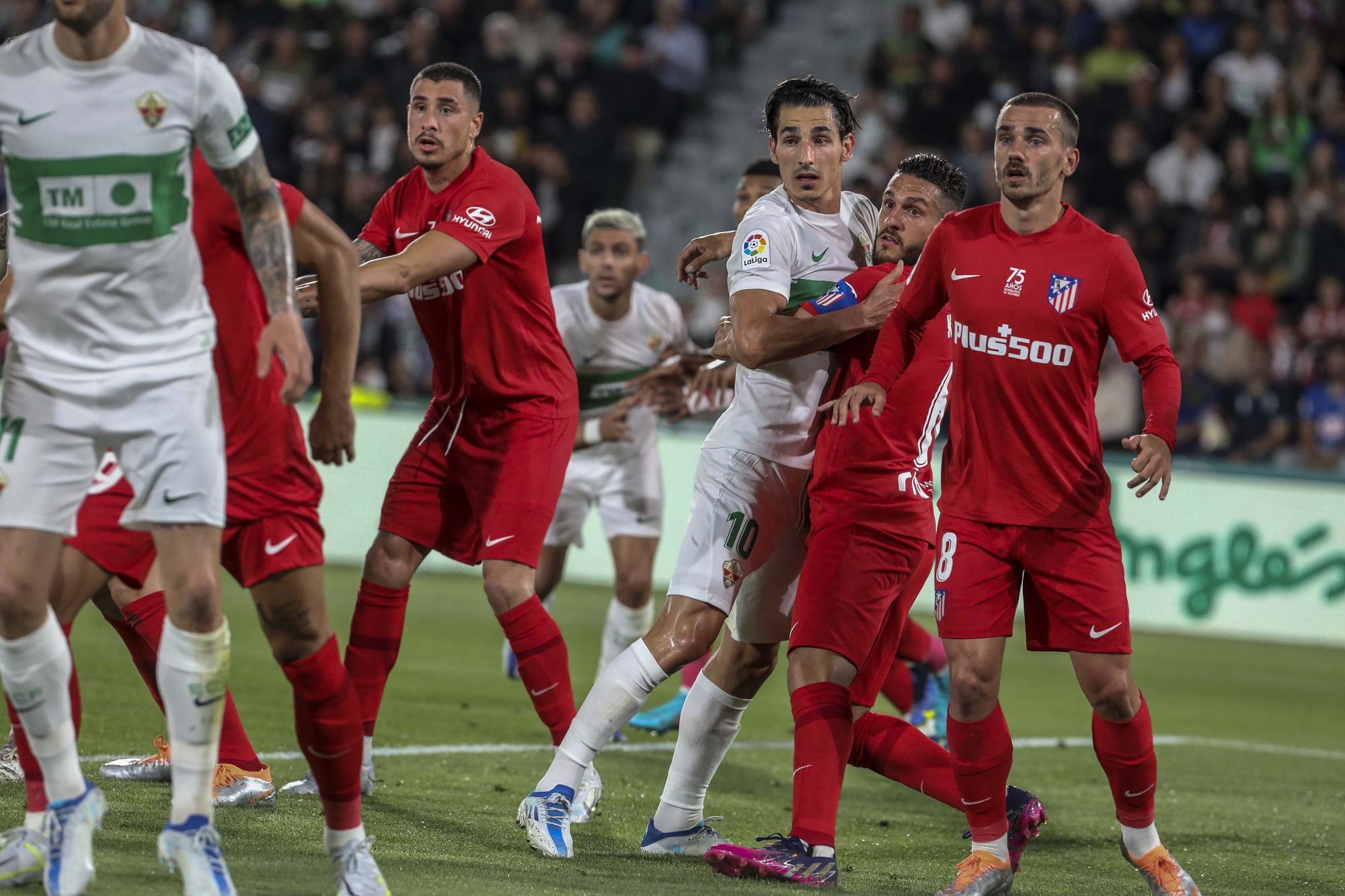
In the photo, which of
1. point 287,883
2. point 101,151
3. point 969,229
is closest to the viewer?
point 101,151

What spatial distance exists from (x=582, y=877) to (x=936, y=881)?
1.24 metres

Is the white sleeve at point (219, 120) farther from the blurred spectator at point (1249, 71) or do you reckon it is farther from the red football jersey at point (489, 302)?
the blurred spectator at point (1249, 71)

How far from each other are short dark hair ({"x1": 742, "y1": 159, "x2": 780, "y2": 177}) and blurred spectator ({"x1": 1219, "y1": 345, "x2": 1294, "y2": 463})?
877cm

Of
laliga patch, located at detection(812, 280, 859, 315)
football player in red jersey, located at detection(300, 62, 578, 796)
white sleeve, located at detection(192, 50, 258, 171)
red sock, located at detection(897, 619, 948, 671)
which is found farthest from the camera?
red sock, located at detection(897, 619, 948, 671)

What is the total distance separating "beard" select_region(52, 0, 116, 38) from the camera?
422cm

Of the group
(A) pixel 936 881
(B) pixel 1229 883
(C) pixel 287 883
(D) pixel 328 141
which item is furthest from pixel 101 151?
(D) pixel 328 141

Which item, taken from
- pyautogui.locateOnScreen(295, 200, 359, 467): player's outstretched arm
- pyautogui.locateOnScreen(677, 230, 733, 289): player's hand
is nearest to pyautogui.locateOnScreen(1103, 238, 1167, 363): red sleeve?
pyautogui.locateOnScreen(677, 230, 733, 289): player's hand

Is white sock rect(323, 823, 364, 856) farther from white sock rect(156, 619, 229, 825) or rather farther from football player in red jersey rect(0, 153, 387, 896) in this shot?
white sock rect(156, 619, 229, 825)

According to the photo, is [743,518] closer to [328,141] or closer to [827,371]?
[827,371]

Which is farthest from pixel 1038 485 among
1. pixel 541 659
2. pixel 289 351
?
pixel 289 351

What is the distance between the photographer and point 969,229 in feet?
18.4

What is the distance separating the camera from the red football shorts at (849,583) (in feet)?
18.6

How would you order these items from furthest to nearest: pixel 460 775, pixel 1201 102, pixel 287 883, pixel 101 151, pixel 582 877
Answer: pixel 1201 102 < pixel 460 775 < pixel 582 877 < pixel 287 883 < pixel 101 151

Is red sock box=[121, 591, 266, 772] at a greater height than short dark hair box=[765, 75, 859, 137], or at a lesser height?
lesser
